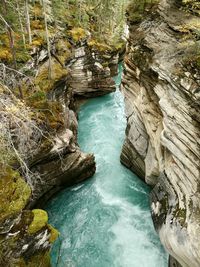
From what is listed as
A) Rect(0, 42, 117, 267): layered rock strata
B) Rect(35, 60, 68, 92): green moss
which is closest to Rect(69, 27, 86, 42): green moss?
Rect(0, 42, 117, 267): layered rock strata

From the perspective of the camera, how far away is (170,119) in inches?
501

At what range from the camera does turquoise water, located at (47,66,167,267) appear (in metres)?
15.1

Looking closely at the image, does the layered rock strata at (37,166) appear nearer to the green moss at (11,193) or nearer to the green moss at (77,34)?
the green moss at (11,193)

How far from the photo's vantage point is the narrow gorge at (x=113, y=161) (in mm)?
11000

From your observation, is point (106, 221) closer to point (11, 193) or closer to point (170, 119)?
point (11, 193)

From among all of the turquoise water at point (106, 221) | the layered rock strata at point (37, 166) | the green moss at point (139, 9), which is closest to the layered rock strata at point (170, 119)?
the green moss at point (139, 9)

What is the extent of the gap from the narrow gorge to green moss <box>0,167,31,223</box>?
46 millimetres

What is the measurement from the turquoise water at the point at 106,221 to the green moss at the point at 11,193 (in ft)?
15.5

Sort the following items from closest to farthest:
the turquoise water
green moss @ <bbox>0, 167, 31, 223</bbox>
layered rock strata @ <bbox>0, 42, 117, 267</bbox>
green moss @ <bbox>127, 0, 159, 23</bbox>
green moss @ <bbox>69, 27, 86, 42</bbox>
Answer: layered rock strata @ <bbox>0, 42, 117, 267</bbox>, green moss @ <bbox>0, 167, 31, 223</bbox>, the turquoise water, green moss @ <bbox>127, 0, 159, 23</bbox>, green moss @ <bbox>69, 27, 86, 42</bbox>

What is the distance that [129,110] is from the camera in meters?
21.3

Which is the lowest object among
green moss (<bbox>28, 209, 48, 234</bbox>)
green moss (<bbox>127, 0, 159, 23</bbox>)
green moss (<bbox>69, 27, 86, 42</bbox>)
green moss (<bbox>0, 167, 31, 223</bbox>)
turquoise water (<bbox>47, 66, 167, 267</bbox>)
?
turquoise water (<bbox>47, 66, 167, 267</bbox>)

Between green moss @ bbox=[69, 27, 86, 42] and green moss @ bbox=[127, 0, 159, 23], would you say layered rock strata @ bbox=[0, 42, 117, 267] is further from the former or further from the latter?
green moss @ bbox=[127, 0, 159, 23]

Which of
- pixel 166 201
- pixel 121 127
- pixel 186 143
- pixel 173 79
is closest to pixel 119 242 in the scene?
pixel 166 201

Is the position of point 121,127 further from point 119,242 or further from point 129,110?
point 119,242
